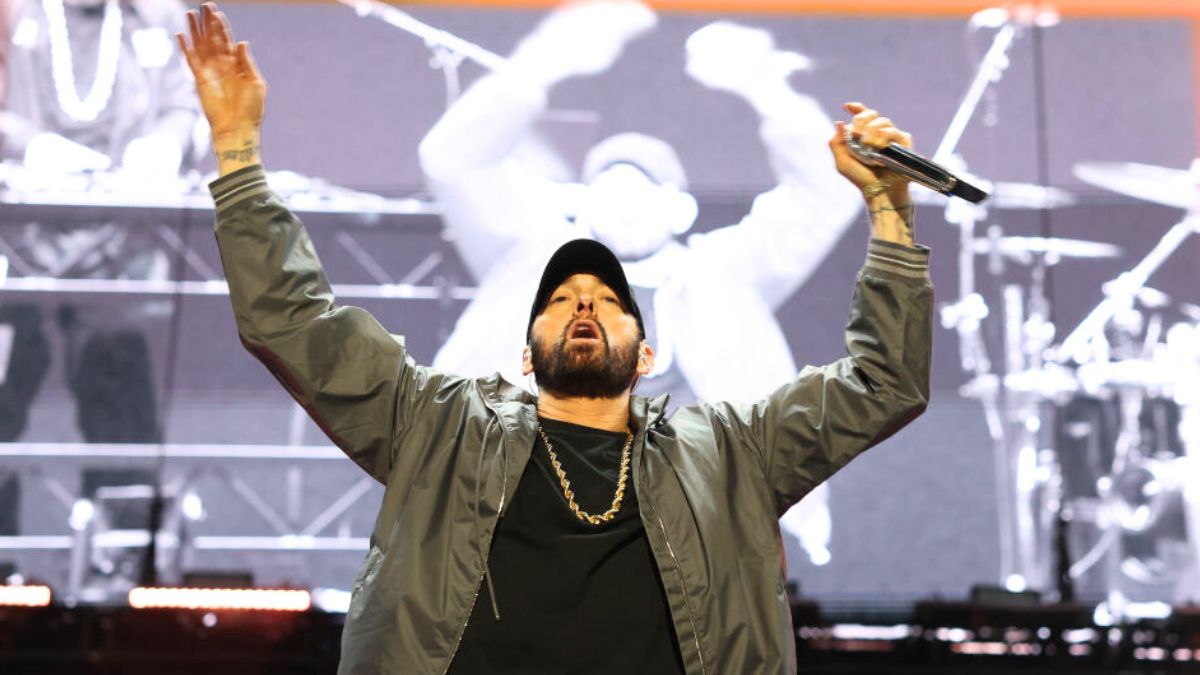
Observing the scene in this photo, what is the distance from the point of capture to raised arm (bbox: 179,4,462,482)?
4.82 feet

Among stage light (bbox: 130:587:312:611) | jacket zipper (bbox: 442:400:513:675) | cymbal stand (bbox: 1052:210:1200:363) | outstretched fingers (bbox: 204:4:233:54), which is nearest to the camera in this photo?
jacket zipper (bbox: 442:400:513:675)

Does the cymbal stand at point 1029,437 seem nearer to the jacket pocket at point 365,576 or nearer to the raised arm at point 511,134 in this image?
the raised arm at point 511,134

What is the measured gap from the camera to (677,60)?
3807 millimetres

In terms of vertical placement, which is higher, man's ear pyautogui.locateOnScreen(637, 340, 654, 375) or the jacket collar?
man's ear pyautogui.locateOnScreen(637, 340, 654, 375)

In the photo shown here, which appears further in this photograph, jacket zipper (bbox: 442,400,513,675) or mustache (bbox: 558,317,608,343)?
mustache (bbox: 558,317,608,343)

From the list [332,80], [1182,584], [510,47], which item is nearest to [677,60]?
[510,47]

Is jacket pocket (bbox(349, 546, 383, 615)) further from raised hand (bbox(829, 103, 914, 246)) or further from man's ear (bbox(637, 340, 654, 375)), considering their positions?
raised hand (bbox(829, 103, 914, 246))

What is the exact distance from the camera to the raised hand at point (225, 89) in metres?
1.51

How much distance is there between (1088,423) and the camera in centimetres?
350

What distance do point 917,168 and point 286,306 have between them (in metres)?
0.74

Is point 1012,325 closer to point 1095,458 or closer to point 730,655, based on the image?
point 1095,458

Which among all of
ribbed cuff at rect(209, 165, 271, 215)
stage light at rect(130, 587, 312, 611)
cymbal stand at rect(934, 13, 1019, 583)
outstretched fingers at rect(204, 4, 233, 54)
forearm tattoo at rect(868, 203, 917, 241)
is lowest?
stage light at rect(130, 587, 312, 611)

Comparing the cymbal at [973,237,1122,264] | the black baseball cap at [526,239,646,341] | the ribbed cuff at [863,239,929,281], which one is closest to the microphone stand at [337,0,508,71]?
the cymbal at [973,237,1122,264]

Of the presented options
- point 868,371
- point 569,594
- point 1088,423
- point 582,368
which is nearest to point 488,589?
point 569,594
